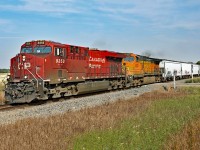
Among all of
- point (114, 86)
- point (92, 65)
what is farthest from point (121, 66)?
point (92, 65)

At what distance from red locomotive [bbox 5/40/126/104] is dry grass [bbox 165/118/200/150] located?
37.5 ft

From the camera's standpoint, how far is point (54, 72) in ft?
64.2

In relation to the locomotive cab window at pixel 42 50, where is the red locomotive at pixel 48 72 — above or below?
below

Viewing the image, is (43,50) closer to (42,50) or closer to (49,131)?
(42,50)

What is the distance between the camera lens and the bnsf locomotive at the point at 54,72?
711 inches

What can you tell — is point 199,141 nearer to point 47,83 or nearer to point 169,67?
point 47,83

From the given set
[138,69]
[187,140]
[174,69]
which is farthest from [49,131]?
[174,69]

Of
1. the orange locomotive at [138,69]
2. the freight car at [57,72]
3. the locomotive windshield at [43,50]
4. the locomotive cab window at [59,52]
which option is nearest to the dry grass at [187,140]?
the freight car at [57,72]

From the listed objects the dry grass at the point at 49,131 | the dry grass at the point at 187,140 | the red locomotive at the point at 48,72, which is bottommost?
the dry grass at the point at 49,131

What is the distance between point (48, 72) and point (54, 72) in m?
0.67

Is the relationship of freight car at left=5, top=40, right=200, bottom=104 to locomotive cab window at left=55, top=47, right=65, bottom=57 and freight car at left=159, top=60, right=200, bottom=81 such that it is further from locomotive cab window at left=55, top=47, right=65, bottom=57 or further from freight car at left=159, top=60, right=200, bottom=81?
freight car at left=159, top=60, right=200, bottom=81

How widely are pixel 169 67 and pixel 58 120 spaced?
1725 inches

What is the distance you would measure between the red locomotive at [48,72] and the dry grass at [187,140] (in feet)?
37.5

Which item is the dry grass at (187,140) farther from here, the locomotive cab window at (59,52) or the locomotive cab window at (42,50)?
the locomotive cab window at (59,52)
